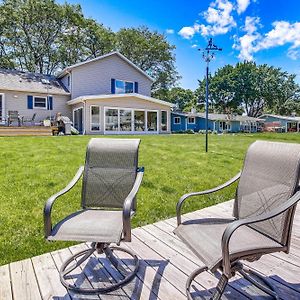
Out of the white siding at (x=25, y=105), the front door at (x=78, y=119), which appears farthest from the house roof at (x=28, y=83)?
the front door at (x=78, y=119)

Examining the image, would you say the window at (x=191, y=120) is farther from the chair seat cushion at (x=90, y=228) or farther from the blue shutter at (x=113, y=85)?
the chair seat cushion at (x=90, y=228)

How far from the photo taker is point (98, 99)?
18.1 m

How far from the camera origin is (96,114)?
18.5 metres

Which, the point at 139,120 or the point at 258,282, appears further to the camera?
the point at 139,120

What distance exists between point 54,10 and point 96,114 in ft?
47.7

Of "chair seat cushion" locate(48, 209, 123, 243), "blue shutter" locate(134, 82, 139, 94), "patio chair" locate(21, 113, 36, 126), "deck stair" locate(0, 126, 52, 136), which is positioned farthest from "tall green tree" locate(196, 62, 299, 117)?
"chair seat cushion" locate(48, 209, 123, 243)

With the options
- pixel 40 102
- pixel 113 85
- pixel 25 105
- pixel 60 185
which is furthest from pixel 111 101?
pixel 60 185

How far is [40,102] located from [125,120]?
612 centimetres

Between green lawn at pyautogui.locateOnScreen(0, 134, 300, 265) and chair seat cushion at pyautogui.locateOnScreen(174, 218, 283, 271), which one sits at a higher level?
chair seat cushion at pyautogui.locateOnScreen(174, 218, 283, 271)

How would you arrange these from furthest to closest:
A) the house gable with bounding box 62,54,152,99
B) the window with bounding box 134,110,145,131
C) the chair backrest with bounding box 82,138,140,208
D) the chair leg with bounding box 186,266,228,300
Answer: the window with bounding box 134,110,145,131 < the house gable with bounding box 62,54,152,99 < the chair backrest with bounding box 82,138,140,208 < the chair leg with bounding box 186,266,228,300

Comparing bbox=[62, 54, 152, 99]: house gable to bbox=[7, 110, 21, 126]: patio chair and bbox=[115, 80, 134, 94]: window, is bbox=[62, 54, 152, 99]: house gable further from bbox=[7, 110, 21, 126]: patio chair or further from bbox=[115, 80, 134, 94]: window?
bbox=[7, 110, 21, 126]: patio chair

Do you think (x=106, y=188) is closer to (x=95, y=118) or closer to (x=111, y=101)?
(x=95, y=118)

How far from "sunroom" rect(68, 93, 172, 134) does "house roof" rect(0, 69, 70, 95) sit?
5.30ft

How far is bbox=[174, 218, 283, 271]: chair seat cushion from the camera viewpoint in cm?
177
